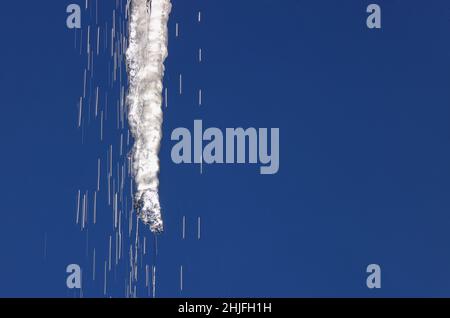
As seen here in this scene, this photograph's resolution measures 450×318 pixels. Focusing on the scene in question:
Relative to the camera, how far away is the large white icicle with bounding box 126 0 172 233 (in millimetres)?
23828

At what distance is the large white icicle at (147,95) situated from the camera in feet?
78.2

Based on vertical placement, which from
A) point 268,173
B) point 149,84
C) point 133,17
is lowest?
point 268,173

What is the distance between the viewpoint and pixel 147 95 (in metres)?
24.5
